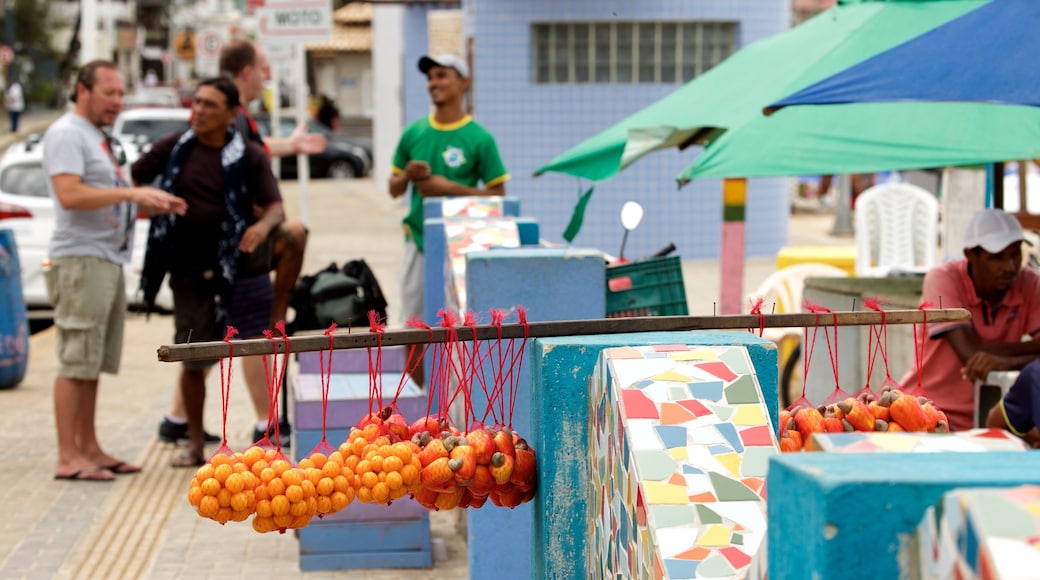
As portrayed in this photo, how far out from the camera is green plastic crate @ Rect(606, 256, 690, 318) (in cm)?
597

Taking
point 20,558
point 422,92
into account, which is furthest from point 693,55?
point 20,558

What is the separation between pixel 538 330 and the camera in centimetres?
348

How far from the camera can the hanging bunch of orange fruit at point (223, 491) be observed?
10.6 feet

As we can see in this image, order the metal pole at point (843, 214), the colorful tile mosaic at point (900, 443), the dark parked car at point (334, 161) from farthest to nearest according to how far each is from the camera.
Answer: the dark parked car at point (334, 161)
the metal pole at point (843, 214)
the colorful tile mosaic at point (900, 443)

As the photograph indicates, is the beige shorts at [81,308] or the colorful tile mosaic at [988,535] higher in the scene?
the colorful tile mosaic at [988,535]

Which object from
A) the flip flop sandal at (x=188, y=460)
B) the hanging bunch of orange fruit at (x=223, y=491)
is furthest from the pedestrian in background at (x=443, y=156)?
the hanging bunch of orange fruit at (x=223, y=491)

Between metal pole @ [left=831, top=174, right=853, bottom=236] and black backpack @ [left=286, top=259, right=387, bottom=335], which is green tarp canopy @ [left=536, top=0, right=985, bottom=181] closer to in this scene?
black backpack @ [left=286, top=259, right=387, bottom=335]

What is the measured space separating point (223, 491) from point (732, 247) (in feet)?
20.0

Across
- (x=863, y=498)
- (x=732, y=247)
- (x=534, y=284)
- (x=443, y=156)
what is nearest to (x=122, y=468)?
(x=443, y=156)

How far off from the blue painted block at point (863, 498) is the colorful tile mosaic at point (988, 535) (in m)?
0.05

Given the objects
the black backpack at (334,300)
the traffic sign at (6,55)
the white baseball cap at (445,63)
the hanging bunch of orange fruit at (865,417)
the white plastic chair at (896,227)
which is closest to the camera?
the hanging bunch of orange fruit at (865,417)

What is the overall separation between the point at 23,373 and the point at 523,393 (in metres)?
6.59

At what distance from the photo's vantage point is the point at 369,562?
239 inches

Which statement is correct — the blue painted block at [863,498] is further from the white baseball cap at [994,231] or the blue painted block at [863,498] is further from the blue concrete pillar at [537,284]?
the white baseball cap at [994,231]
